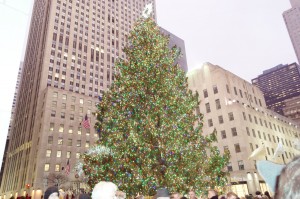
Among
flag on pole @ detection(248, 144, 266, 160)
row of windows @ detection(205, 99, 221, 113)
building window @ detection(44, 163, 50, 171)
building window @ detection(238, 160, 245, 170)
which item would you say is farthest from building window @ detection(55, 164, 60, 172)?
flag on pole @ detection(248, 144, 266, 160)

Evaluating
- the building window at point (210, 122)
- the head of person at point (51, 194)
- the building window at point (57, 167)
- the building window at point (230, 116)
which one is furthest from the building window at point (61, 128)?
the head of person at point (51, 194)

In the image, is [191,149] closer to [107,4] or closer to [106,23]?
[106,23]

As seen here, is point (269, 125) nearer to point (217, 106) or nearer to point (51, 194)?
point (217, 106)

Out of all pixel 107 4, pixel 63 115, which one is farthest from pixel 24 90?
pixel 107 4

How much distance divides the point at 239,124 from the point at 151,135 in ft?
90.1

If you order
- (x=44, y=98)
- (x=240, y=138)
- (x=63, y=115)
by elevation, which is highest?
(x=44, y=98)

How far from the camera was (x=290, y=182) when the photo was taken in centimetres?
104

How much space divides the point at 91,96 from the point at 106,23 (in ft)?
104

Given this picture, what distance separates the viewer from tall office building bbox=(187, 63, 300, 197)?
117ft

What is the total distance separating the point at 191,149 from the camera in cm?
1458

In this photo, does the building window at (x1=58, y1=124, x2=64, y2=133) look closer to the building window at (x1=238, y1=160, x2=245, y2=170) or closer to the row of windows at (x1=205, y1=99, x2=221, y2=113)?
the row of windows at (x1=205, y1=99, x2=221, y2=113)

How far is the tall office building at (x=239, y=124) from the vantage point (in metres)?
35.6

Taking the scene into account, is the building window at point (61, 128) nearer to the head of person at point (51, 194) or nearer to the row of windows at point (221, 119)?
the row of windows at point (221, 119)

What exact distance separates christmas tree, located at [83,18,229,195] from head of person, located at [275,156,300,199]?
40.7 feet
